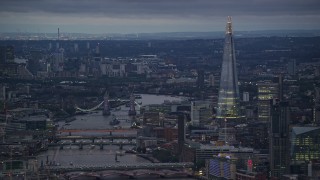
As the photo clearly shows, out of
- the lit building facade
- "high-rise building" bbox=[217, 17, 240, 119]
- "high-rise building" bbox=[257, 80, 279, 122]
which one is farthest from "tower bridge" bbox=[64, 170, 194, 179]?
"high-rise building" bbox=[217, 17, 240, 119]

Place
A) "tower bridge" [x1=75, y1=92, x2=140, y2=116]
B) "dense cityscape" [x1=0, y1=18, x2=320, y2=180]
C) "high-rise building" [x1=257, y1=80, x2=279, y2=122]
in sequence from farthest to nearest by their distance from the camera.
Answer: "tower bridge" [x1=75, y1=92, x2=140, y2=116] → "high-rise building" [x1=257, y1=80, x2=279, y2=122] → "dense cityscape" [x1=0, y1=18, x2=320, y2=180]

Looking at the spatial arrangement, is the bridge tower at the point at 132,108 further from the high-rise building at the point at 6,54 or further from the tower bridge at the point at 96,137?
the tower bridge at the point at 96,137

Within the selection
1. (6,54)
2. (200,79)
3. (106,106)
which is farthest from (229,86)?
(200,79)

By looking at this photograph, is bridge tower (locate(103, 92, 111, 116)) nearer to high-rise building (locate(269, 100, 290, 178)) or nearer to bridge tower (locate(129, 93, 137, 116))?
bridge tower (locate(129, 93, 137, 116))

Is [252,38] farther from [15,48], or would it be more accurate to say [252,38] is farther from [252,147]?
[252,147]

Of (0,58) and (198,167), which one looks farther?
(0,58)

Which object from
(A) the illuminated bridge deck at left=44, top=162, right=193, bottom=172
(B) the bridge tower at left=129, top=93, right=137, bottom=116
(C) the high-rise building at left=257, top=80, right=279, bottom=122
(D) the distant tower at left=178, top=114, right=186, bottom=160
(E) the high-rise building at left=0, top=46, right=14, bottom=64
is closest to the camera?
(A) the illuminated bridge deck at left=44, top=162, right=193, bottom=172

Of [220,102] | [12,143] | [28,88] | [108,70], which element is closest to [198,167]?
[12,143]

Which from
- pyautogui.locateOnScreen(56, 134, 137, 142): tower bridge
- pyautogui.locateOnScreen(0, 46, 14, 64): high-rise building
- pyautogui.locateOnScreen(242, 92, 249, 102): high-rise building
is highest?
pyautogui.locateOnScreen(0, 46, 14, 64): high-rise building
